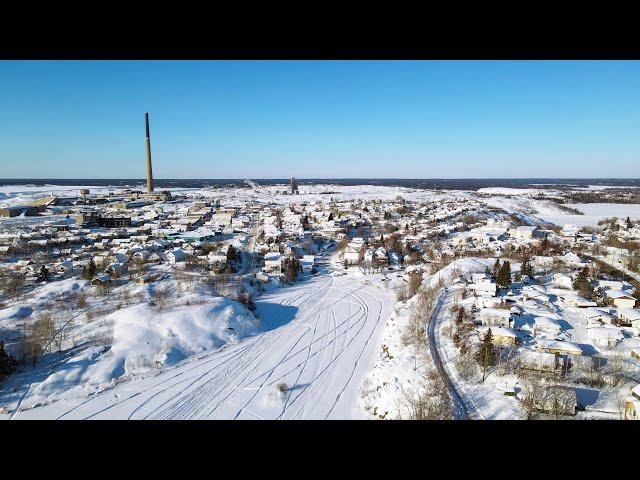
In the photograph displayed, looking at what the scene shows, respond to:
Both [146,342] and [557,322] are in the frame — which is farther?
[557,322]

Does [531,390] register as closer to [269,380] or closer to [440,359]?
[440,359]

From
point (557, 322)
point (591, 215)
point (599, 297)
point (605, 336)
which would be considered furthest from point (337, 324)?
point (591, 215)

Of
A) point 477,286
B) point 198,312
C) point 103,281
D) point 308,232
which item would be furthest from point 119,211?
point 477,286

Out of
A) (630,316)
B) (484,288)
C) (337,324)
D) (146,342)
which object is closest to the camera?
(146,342)

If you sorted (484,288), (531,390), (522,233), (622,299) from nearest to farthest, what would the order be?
(531,390), (622,299), (484,288), (522,233)

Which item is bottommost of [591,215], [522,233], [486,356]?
[486,356]

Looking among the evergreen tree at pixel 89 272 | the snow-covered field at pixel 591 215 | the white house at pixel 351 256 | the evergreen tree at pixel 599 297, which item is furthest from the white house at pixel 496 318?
the snow-covered field at pixel 591 215
